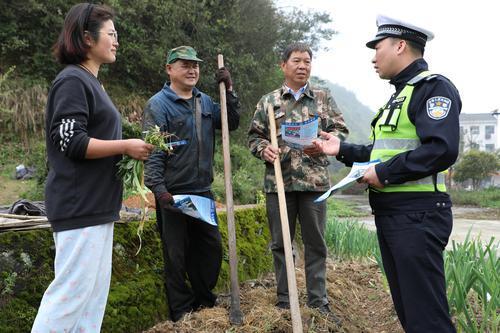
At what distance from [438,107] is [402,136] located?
0.21 m

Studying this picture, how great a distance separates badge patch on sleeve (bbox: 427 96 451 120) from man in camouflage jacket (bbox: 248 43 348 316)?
1.38 meters

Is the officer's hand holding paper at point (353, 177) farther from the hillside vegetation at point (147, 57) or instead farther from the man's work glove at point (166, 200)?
the hillside vegetation at point (147, 57)

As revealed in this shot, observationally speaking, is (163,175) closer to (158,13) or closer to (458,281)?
(458,281)

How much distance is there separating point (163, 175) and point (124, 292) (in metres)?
0.79

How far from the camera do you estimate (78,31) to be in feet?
7.13

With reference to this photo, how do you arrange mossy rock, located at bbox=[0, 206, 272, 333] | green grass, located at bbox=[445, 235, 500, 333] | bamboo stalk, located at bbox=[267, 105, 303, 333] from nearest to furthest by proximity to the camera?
1. mossy rock, located at bbox=[0, 206, 272, 333]
2. bamboo stalk, located at bbox=[267, 105, 303, 333]
3. green grass, located at bbox=[445, 235, 500, 333]

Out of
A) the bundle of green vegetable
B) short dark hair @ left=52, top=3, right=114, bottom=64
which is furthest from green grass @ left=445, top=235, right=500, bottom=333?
short dark hair @ left=52, top=3, right=114, bottom=64

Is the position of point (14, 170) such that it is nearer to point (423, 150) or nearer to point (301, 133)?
point (301, 133)

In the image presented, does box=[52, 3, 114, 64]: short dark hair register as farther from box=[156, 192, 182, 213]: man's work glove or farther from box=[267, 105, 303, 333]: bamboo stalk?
box=[267, 105, 303, 333]: bamboo stalk

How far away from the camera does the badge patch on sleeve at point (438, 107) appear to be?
1.99m

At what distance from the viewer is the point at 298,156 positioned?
135 inches

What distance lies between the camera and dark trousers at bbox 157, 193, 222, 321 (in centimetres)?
330

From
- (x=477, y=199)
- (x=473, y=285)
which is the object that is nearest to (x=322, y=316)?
(x=473, y=285)

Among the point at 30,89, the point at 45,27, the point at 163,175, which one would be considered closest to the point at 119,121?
the point at 163,175
